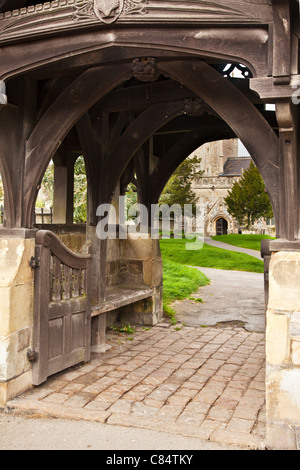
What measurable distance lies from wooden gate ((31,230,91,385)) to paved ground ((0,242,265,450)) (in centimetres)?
19

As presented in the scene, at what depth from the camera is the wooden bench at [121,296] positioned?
5.25 m

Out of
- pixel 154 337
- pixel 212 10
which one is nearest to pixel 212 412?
pixel 154 337

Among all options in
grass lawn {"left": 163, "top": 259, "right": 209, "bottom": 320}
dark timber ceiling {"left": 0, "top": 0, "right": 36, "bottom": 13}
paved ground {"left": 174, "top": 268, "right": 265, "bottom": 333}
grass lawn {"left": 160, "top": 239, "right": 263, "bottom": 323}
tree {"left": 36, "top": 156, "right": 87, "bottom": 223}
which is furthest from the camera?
tree {"left": 36, "top": 156, "right": 87, "bottom": 223}

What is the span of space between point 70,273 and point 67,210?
6.52 feet

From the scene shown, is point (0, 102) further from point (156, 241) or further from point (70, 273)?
point (156, 241)

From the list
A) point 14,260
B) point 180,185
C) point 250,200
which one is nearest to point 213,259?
point 180,185

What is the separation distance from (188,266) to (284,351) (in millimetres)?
12001

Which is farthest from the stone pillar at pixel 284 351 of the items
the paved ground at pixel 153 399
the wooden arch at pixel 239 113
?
the wooden arch at pixel 239 113

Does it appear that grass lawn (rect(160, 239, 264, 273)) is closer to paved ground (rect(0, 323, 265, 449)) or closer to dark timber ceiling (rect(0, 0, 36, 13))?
paved ground (rect(0, 323, 265, 449))

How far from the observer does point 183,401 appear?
3.85m

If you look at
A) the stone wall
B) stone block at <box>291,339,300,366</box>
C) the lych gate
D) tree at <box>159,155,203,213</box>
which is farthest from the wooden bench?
tree at <box>159,155,203,213</box>

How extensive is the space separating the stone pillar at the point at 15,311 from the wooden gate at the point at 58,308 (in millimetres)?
72

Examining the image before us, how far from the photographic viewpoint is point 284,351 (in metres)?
3.08

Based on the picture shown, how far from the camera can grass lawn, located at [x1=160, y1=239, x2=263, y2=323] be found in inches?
374
